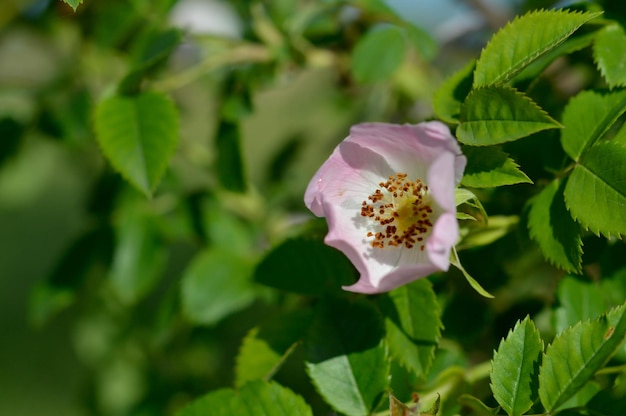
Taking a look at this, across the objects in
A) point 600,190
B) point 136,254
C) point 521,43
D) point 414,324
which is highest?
point 521,43

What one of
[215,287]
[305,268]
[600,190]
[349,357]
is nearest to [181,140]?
[215,287]

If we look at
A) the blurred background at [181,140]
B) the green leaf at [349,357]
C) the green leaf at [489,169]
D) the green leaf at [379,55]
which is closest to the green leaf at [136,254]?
the blurred background at [181,140]

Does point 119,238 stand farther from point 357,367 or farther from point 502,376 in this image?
point 502,376

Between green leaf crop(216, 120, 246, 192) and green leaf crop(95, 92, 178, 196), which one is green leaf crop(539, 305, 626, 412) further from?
green leaf crop(216, 120, 246, 192)

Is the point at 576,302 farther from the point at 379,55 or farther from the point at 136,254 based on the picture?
the point at 136,254

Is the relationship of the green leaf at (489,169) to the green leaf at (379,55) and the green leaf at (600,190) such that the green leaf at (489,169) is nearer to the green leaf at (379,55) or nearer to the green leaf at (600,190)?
the green leaf at (600,190)

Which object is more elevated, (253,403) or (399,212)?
(399,212)

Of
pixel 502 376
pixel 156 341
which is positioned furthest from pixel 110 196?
pixel 502 376
